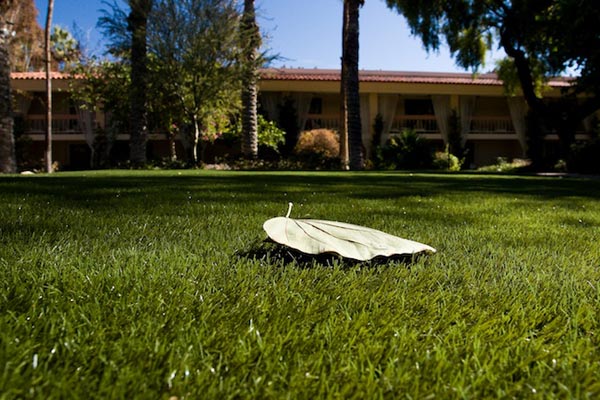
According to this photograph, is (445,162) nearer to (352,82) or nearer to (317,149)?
(317,149)

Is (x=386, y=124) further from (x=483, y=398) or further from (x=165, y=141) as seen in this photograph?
(x=483, y=398)

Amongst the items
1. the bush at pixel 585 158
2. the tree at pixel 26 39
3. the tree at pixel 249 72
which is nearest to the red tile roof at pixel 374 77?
the tree at pixel 249 72

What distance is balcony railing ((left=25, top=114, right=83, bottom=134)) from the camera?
27.3 m

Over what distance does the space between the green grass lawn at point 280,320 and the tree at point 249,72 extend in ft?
56.6

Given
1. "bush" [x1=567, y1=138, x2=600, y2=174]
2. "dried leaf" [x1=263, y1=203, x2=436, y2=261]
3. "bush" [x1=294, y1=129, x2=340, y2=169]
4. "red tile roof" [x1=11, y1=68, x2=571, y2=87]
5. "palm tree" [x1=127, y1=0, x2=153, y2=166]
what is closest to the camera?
"dried leaf" [x1=263, y1=203, x2=436, y2=261]

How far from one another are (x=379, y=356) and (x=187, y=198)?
321 centimetres

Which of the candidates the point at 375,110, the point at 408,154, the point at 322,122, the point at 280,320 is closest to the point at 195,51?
the point at 408,154

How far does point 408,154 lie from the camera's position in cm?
2109

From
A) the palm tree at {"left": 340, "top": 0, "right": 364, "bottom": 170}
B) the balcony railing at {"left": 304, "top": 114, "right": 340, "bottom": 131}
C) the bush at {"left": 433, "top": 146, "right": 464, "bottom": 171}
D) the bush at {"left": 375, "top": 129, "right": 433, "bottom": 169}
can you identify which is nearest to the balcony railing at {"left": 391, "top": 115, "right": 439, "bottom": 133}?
the balcony railing at {"left": 304, "top": 114, "right": 340, "bottom": 131}

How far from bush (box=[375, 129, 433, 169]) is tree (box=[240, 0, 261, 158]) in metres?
6.12

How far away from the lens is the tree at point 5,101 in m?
11.3

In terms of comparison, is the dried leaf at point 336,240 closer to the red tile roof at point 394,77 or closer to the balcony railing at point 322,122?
the red tile roof at point 394,77

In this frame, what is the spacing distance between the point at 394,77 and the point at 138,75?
17225 millimetres

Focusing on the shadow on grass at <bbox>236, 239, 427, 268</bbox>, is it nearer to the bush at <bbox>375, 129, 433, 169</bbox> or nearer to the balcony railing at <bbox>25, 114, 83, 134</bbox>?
the bush at <bbox>375, 129, 433, 169</bbox>
